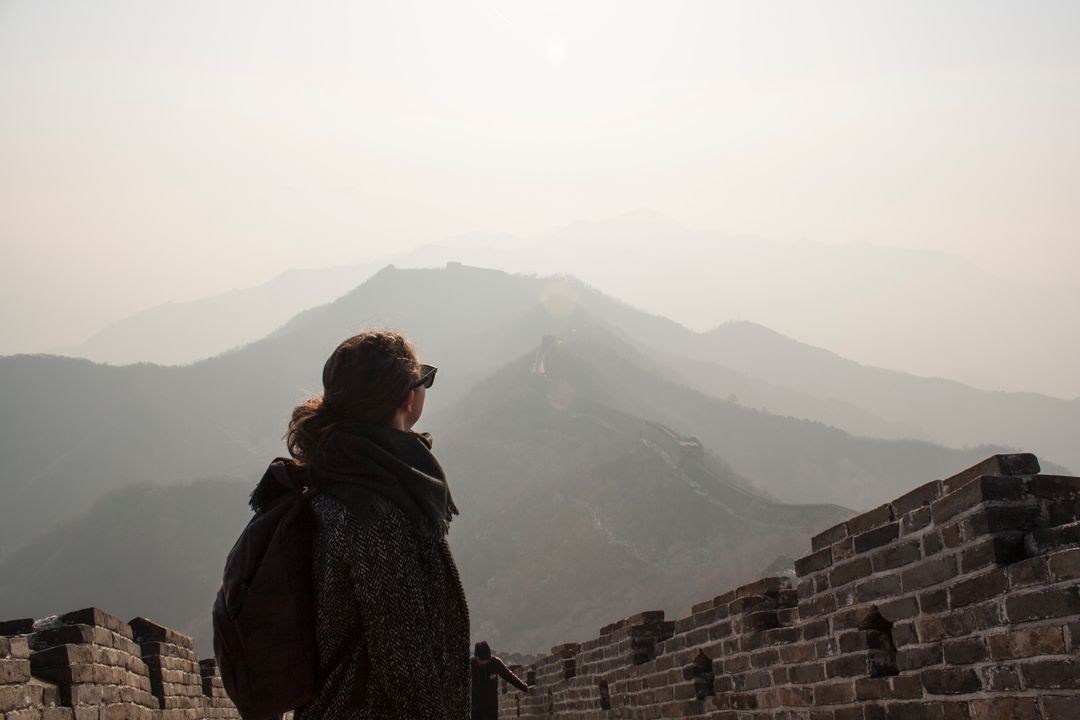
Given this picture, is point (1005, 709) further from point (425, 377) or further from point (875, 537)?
point (425, 377)

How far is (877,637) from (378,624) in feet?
7.86

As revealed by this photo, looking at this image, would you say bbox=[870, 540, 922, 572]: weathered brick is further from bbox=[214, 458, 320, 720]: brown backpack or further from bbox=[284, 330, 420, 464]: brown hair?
bbox=[214, 458, 320, 720]: brown backpack

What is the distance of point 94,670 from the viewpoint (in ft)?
16.7

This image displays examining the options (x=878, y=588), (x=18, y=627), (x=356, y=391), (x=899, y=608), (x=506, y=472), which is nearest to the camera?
(x=356, y=391)

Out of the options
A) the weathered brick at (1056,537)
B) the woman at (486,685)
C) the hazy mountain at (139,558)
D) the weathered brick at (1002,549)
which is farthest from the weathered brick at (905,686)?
the hazy mountain at (139,558)

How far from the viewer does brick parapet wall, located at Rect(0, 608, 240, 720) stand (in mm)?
4223

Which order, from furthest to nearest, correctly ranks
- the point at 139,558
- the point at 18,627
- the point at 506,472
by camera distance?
1. the point at 506,472
2. the point at 139,558
3. the point at 18,627

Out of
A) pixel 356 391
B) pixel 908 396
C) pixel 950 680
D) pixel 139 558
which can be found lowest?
pixel 950 680

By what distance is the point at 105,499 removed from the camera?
73.6 m

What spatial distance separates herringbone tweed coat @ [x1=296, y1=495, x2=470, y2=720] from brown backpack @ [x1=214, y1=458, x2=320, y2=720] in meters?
0.03

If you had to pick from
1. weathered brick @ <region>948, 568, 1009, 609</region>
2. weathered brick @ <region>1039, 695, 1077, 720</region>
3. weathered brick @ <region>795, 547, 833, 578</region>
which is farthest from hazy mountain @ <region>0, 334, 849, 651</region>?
weathered brick @ <region>1039, 695, 1077, 720</region>

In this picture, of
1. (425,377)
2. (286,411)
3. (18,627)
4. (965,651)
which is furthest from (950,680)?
(286,411)

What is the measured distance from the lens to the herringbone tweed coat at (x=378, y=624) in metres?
2.31

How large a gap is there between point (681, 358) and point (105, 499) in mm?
67311
